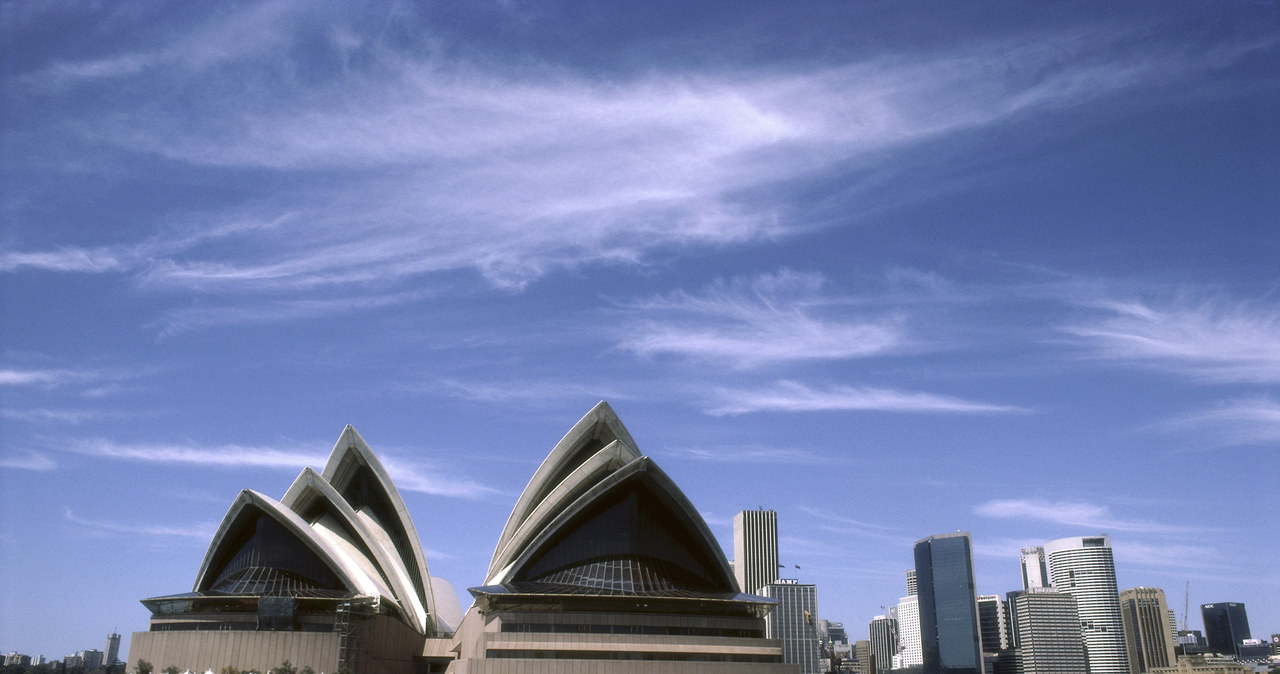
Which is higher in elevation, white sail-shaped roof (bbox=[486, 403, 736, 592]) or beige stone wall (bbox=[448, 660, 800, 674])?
white sail-shaped roof (bbox=[486, 403, 736, 592])

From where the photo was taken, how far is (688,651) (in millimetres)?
Result: 62594

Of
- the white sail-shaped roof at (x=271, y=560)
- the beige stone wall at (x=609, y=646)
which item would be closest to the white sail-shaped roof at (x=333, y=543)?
the white sail-shaped roof at (x=271, y=560)

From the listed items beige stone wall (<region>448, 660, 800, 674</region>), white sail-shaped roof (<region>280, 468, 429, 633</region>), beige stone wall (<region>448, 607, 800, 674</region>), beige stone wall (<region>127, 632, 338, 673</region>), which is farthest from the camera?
white sail-shaped roof (<region>280, 468, 429, 633</region>)

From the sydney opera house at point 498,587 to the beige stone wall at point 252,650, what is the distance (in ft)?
0.27

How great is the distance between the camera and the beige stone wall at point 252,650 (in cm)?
6191

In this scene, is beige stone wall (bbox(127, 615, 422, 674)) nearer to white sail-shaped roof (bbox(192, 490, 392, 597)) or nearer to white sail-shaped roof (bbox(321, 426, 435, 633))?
white sail-shaped roof (bbox(192, 490, 392, 597))

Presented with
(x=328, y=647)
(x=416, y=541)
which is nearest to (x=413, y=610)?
(x=416, y=541)

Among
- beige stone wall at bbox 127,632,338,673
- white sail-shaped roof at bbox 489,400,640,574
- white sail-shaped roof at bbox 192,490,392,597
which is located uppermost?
white sail-shaped roof at bbox 489,400,640,574

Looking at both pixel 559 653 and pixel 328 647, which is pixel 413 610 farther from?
pixel 559 653

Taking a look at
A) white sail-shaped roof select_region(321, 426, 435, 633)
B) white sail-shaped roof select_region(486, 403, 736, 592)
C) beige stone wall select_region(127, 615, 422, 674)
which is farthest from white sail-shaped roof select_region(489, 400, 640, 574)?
beige stone wall select_region(127, 615, 422, 674)

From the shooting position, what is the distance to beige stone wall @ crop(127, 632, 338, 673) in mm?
61906

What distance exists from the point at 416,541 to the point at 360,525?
4.39 metres

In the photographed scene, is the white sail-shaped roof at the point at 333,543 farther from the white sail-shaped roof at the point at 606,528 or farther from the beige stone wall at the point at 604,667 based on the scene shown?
the beige stone wall at the point at 604,667

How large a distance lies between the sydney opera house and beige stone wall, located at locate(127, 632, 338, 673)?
8cm
